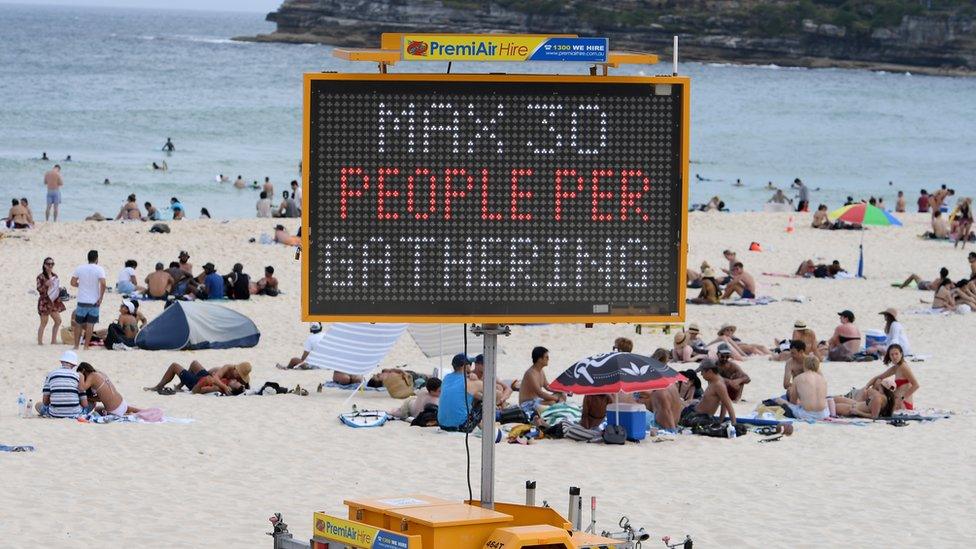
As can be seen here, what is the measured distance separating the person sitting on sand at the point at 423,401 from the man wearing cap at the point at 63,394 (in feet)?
9.58

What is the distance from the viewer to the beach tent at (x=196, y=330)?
19.0m

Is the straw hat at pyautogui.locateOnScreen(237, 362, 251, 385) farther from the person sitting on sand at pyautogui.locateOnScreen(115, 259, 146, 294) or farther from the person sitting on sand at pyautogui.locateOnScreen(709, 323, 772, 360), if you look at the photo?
the person sitting on sand at pyautogui.locateOnScreen(115, 259, 146, 294)

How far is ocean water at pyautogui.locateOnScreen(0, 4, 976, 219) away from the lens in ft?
159

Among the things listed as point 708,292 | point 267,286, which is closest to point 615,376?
point 708,292

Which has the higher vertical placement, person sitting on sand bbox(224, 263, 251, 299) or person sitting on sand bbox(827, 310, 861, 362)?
person sitting on sand bbox(224, 263, 251, 299)

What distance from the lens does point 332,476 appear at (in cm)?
1183

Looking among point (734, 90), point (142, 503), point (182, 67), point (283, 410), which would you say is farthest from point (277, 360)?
point (182, 67)

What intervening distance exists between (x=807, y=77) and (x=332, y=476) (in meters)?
111

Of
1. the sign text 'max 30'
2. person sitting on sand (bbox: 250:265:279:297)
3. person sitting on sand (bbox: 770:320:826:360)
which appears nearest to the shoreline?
person sitting on sand (bbox: 250:265:279:297)

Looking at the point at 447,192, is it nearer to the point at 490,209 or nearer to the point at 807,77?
the point at 490,209

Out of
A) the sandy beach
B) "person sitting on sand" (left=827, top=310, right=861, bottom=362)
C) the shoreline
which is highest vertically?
the shoreline

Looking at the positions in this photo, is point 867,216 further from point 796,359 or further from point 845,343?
point 796,359

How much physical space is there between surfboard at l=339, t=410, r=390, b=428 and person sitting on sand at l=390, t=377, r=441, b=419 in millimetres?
173

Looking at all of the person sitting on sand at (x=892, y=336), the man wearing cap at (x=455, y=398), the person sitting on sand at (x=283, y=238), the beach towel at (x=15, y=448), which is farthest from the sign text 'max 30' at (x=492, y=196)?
the person sitting on sand at (x=283, y=238)
